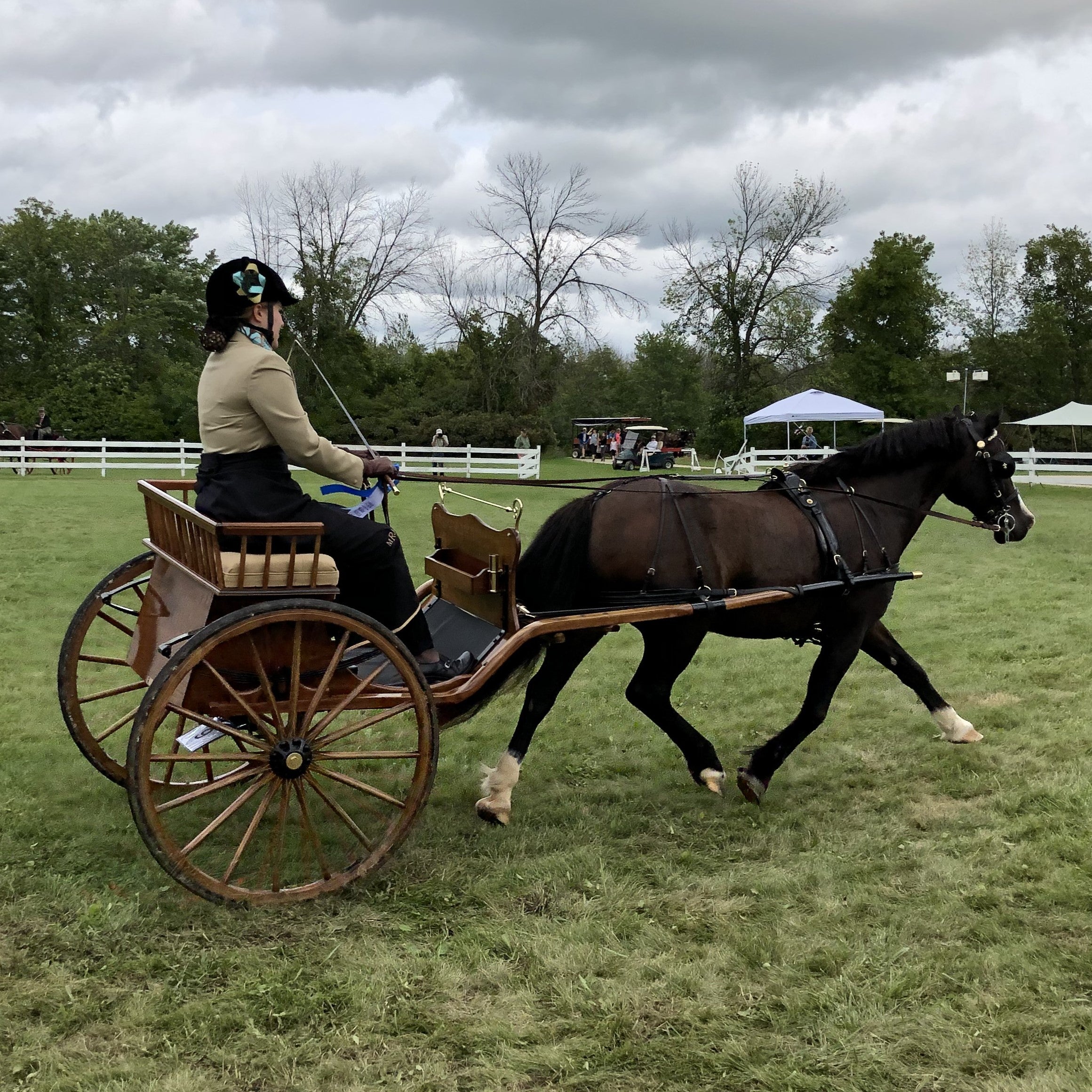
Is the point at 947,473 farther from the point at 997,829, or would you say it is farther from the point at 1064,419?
the point at 1064,419

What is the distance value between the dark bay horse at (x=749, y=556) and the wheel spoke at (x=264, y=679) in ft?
4.12

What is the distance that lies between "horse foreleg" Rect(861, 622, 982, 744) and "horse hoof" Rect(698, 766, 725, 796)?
1294 mm

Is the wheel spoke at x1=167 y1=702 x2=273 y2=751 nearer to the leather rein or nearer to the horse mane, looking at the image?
the leather rein

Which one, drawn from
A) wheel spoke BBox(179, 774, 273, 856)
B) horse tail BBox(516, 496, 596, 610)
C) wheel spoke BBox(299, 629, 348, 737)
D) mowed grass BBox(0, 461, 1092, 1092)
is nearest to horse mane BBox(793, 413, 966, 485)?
horse tail BBox(516, 496, 596, 610)

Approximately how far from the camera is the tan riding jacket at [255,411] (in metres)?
3.74

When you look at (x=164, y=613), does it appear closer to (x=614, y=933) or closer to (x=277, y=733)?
(x=277, y=733)

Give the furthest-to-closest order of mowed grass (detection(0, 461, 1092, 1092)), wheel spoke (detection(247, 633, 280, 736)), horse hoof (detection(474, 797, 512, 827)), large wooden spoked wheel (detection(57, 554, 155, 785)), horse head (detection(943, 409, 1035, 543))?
horse head (detection(943, 409, 1035, 543)) → horse hoof (detection(474, 797, 512, 827)) → large wooden spoked wheel (detection(57, 554, 155, 785)) → wheel spoke (detection(247, 633, 280, 736)) → mowed grass (detection(0, 461, 1092, 1092))

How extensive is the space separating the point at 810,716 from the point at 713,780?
0.58 m

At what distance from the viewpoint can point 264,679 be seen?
12.1 ft

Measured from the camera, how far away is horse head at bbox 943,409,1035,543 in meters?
5.57

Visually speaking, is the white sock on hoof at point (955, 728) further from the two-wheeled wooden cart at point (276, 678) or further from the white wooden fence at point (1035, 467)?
the white wooden fence at point (1035, 467)

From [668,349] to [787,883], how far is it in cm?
6378

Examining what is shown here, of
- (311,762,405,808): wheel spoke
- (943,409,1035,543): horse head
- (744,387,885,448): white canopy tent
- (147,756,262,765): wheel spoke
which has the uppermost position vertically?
(744,387,885,448): white canopy tent

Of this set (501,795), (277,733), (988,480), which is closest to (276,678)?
(277,733)
